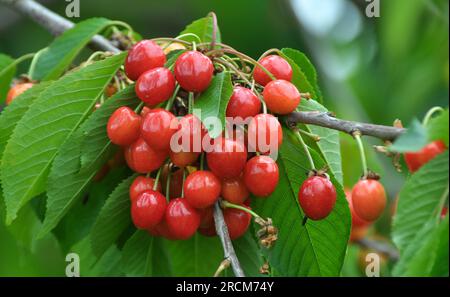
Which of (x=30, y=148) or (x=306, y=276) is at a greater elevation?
(x=30, y=148)

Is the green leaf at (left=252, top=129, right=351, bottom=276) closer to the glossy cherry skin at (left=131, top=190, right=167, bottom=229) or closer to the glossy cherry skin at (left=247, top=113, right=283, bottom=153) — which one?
the glossy cherry skin at (left=247, top=113, right=283, bottom=153)

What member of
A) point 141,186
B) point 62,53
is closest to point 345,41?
point 62,53

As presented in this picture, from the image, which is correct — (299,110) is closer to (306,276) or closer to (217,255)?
(306,276)

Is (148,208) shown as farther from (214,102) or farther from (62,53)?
(62,53)

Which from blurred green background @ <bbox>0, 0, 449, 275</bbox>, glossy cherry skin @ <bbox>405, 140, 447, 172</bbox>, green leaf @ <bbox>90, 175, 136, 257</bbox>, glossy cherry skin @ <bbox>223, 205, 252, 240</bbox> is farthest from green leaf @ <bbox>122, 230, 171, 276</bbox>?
blurred green background @ <bbox>0, 0, 449, 275</bbox>

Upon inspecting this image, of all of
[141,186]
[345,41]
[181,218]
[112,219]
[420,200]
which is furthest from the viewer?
[345,41]
